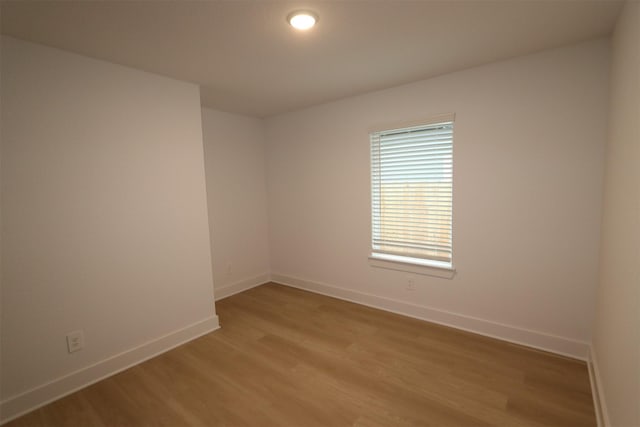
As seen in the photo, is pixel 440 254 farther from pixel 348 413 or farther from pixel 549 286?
pixel 348 413

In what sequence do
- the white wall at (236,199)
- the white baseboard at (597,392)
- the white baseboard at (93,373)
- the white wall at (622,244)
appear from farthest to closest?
the white wall at (236,199)
the white baseboard at (93,373)
the white baseboard at (597,392)
the white wall at (622,244)

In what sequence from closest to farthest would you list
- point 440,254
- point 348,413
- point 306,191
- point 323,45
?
point 348,413 → point 323,45 → point 440,254 → point 306,191

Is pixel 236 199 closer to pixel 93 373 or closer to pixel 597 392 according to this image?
pixel 93 373

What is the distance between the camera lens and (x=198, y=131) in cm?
282

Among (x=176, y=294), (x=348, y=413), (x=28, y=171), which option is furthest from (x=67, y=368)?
(x=348, y=413)

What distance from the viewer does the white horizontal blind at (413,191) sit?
9.36 ft

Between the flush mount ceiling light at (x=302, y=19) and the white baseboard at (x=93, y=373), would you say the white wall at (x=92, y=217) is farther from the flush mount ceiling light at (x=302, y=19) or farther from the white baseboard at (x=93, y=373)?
the flush mount ceiling light at (x=302, y=19)

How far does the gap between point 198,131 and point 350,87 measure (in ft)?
5.16

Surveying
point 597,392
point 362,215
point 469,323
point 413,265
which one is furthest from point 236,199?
point 597,392

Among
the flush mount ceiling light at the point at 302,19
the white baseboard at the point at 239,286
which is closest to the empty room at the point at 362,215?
the flush mount ceiling light at the point at 302,19

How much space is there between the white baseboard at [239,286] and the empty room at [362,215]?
0.55m

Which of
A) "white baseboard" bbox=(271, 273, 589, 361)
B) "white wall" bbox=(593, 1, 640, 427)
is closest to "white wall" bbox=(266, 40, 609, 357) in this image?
"white baseboard" bbox=(271, 273, 589, 361)

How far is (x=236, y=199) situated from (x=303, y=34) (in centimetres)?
252

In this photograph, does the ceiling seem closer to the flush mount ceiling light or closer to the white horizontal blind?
the flush mount ceiling light
